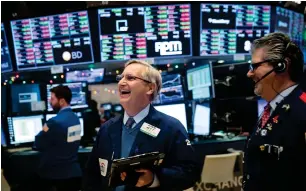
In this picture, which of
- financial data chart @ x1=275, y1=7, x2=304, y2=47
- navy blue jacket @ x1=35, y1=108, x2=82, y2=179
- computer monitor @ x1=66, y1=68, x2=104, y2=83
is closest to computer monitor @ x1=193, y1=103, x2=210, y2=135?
financial data chart @ x1=275, y1=7, x2=304, y2=47

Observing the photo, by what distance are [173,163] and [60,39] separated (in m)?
2.95

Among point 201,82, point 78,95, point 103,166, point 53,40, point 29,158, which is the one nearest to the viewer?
point 103,166

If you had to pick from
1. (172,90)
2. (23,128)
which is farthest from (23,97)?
(172,90)

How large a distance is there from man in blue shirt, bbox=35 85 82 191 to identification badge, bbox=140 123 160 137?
1775mm

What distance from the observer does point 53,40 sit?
4.54 metres

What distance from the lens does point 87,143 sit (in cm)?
480

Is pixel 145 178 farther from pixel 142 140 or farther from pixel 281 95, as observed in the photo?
pixel 281 95

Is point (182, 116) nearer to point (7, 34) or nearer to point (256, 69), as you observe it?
point (7, 34)

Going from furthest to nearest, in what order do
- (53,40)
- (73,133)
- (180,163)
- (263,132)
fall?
(53,40) → (73,133) → (180,163) → (263,132)

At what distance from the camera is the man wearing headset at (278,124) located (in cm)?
157

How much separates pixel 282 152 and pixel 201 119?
338cm

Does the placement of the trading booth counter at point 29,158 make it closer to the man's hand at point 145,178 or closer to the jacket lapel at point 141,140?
the jacket lapel at point 141,140

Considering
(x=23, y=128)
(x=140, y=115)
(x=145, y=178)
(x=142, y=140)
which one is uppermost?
(x=140, y=115)

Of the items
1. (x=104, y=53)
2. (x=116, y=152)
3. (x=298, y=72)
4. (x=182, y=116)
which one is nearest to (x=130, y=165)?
(x=116, y=152)
